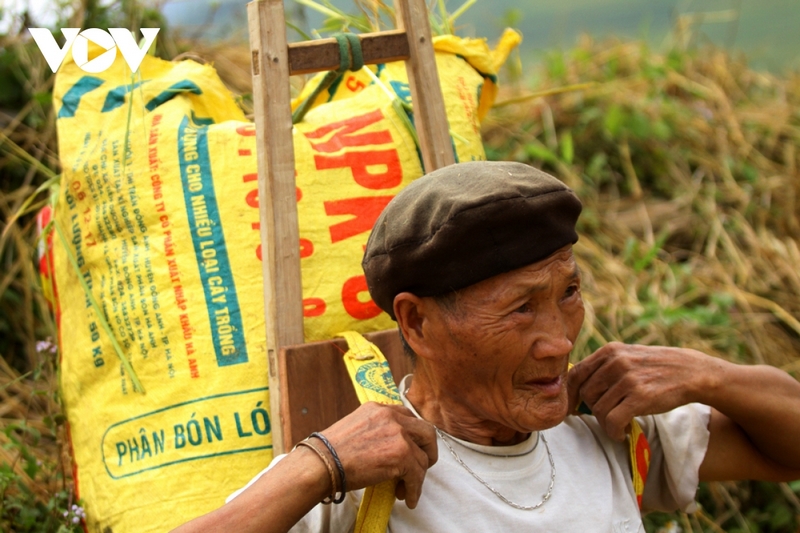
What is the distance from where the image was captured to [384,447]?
1.58m

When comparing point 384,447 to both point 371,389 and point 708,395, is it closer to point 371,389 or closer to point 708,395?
point 371,389

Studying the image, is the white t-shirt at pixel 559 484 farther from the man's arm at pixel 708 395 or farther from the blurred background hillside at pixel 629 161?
the blurred background hillside at pixel 629 161

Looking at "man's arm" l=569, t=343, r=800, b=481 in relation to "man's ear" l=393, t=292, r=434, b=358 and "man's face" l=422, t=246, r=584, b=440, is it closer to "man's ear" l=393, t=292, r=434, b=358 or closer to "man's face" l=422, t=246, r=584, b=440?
"man's face" l=422, t=246, r=584, b=440

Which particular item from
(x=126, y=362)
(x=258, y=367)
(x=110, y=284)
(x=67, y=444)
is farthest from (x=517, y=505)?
(x=67, y=444)

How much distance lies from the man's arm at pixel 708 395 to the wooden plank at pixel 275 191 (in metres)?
0.64

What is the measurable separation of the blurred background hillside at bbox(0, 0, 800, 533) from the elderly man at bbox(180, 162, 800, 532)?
0.88m

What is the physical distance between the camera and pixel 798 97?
5.25 meters

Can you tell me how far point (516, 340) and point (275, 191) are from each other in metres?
0.66

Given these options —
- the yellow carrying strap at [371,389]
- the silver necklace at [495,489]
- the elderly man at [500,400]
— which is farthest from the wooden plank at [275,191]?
the silver necklace at [495,489]

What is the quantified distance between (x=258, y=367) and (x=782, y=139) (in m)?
3.74

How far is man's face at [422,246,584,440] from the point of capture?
165 centimetres

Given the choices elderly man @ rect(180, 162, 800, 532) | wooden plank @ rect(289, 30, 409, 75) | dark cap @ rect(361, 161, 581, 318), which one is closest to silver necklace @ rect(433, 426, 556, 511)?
elderly man @ rect(180, 162, 800, 532)

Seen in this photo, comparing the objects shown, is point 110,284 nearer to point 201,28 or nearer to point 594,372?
point 594,372

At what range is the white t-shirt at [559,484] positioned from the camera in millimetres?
1722
